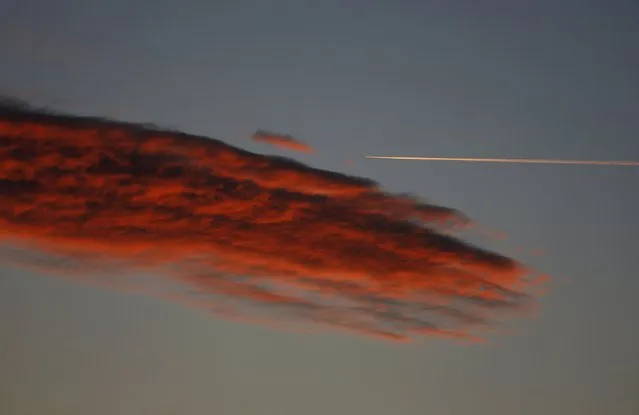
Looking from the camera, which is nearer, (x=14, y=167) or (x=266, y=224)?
(x=14, y=167)

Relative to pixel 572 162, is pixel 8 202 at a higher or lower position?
lower

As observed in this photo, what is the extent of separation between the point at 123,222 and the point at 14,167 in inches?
115

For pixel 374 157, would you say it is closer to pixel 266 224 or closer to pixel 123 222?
pixel 266 224

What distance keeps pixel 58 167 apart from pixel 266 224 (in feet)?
17.5

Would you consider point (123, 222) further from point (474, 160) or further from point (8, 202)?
point (474, 160)

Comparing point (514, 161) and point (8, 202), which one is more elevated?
point (514, 161)

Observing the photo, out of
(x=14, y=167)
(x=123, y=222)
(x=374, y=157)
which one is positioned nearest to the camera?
(x=374, y=157)

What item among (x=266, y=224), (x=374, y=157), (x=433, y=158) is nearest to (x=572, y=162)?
(x=433, y=158)

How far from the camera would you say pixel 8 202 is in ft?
70.6

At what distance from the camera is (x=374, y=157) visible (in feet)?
61.2

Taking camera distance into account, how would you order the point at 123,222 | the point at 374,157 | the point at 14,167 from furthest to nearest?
the point at 123,222, the point at 14,167, the point at 374,157

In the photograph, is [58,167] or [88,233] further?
→ [88,233]

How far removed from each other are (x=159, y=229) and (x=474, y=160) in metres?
8.17

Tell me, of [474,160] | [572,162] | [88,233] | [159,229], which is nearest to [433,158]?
[474,160]
